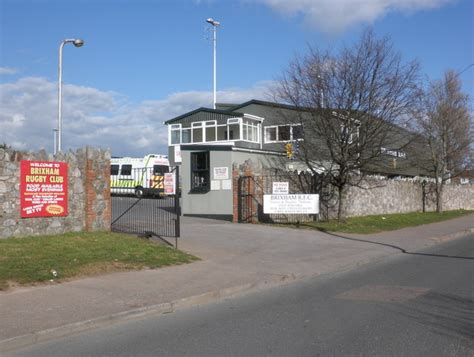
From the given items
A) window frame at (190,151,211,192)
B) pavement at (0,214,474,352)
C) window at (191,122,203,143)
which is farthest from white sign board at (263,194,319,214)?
window at (191,122,203,143)

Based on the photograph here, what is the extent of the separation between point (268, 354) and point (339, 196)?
59.9 ft

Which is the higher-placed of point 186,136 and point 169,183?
point 186,136

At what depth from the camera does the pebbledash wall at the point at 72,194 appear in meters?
13.1

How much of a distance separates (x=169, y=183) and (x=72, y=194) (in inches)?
107

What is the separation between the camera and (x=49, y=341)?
6.53 meters

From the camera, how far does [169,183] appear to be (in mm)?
14680

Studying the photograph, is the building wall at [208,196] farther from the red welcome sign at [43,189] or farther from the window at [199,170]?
the red welcome sign at [43,189]

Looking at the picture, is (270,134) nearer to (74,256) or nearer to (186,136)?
(186,136)

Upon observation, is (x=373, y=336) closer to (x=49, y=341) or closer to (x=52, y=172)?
(x=49, y=341)

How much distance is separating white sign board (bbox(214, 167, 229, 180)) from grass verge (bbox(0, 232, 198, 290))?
10035mm

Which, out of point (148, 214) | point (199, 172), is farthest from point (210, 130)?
point (148, 214)

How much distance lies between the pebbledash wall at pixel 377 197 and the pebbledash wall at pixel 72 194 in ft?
27.3

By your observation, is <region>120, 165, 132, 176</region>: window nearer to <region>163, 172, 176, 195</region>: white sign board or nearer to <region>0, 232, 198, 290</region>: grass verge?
<region>163, 172, 176, 195</region>: white sign board

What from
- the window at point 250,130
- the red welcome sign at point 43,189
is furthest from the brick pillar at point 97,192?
the window at point 250,130
